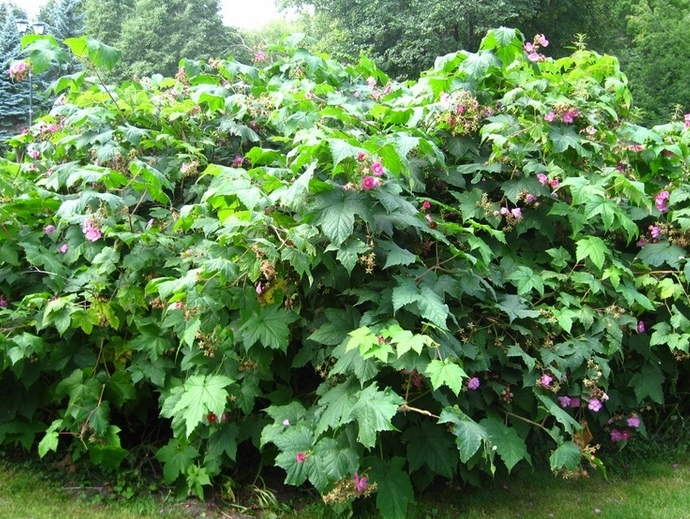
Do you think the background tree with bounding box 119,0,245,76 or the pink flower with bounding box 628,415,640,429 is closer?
the pink flower with bounding box 628,415,640,429

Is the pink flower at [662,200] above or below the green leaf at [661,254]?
above

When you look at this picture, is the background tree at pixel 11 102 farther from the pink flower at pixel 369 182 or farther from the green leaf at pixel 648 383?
the green leaf at pixel 648 383

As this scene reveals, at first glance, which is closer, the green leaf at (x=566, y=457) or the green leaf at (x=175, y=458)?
the green leaf at (x=566, y=457)

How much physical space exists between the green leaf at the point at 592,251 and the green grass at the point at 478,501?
49.2 inches

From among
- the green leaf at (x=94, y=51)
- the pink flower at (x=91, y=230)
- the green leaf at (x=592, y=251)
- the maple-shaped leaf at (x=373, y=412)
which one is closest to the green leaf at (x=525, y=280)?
the green leaf at (x=592, y=251)

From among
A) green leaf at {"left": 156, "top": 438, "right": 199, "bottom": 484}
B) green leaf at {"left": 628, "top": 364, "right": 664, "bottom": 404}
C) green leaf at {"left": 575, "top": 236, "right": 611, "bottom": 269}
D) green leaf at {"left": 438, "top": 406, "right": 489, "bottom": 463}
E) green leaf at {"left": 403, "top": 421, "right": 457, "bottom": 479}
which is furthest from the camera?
green leaf at {"left": 628, "top": 364, "right": 664, "bottom": 404}

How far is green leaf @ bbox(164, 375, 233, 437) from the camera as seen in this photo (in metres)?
2.80

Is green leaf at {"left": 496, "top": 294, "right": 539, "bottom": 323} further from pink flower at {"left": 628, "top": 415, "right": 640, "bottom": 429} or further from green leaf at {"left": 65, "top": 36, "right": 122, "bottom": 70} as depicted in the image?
green leaf at {"left": 65, "top": 36, "right": 122, "bottom": 70}

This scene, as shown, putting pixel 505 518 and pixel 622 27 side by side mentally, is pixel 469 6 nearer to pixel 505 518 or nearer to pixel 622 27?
pixel 622 27

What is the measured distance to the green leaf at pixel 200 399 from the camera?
280 cm

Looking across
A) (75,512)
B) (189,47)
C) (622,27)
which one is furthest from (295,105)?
(189,47)

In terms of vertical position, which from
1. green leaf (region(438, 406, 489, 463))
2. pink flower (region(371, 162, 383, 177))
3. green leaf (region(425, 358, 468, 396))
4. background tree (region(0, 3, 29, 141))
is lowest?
background tree (region(0, 3, 29, 141))

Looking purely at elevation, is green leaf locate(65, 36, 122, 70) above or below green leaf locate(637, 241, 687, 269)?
above

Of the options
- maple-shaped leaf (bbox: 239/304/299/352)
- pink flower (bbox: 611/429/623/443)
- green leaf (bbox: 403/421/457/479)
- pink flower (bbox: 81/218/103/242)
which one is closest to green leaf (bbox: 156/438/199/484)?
maple-shaped leaf (bbox: 239/304/299/352)
